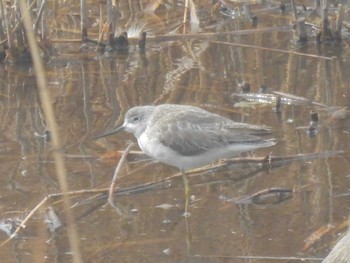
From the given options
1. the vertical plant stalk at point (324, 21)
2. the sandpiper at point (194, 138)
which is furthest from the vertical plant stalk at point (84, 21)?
the sandpiper at point (194, 138)

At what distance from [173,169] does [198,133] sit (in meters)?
0.60

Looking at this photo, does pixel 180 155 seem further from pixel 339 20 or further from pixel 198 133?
pixel 339 20

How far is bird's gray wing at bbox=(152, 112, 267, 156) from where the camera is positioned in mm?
5305

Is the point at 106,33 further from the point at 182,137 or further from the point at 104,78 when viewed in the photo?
the point at 182,137

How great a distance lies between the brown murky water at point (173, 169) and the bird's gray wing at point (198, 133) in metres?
0.30

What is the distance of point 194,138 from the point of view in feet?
17.7

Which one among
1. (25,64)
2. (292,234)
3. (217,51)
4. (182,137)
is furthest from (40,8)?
(292,234)

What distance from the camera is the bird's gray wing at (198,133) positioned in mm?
5305

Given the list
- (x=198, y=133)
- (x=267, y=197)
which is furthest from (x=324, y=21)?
(x=267, y=197)

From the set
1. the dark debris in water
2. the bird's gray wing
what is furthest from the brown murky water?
the bird's gray wing

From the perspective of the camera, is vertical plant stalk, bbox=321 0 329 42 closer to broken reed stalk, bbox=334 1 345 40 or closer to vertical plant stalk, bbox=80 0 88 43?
broken reed stalk, bbox=334 1 345 40

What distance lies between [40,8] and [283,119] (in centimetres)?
229

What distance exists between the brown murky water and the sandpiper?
24cm

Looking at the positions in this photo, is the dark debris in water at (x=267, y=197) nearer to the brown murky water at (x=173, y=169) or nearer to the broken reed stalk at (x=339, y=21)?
the brown murky water at (x=173, y=169)
